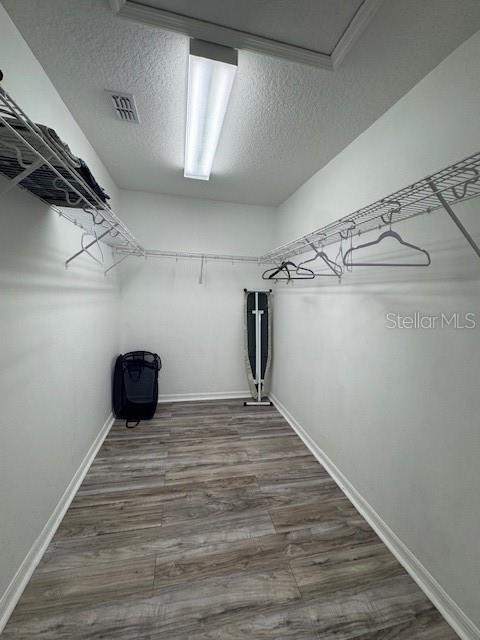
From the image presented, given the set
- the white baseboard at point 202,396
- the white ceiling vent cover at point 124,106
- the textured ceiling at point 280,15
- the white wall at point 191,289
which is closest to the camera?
the textured ceiling at point 280,15

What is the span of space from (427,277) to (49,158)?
1849mm

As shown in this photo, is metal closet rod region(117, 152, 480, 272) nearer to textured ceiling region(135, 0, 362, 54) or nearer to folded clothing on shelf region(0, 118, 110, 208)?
textured ceiling region(135, 0, 362, 54)

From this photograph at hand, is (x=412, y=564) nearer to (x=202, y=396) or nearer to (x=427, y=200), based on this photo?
(x=427, y=200)

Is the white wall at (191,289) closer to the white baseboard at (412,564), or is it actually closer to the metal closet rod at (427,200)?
the metal closet rod at (427,200)

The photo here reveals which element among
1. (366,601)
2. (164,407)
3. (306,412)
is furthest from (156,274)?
(366,601)

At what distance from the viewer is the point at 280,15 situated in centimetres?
113

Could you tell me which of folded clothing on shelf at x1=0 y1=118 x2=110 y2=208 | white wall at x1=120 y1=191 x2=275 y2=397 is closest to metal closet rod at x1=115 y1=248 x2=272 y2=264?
white wall at x1=120 y1=191 x2=275 y2=397

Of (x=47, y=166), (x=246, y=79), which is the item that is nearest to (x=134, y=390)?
(x=47, y=166)

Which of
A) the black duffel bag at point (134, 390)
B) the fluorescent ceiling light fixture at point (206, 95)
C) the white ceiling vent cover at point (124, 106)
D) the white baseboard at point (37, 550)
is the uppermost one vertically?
the white ceiling vent cover at point (124, 106)

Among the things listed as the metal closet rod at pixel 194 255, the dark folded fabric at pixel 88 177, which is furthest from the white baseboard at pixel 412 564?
the dark folded fabric at pixel 88 177

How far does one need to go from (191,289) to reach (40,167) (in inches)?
93.7

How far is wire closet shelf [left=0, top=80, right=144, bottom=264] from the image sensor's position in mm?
765

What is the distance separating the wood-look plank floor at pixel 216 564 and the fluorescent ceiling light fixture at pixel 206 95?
264cm

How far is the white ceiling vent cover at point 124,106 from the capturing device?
63.5 inches
